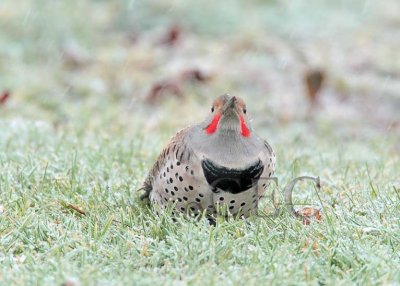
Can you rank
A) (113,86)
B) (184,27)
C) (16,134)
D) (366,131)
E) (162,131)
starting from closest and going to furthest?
(16,134)
(162,131)
(366,131)
(113,86)
(184,27)

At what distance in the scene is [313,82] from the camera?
9.21 metres

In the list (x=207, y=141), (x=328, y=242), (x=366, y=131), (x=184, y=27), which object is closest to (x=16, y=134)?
(x=207, y=141)

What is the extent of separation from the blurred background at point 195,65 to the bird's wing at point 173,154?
7.64 ft

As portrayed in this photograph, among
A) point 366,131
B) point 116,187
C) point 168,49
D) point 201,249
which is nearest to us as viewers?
point 201,249

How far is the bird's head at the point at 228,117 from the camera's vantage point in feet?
12.7

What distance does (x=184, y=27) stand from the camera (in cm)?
1169

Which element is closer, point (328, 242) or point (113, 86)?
point (328, 242)

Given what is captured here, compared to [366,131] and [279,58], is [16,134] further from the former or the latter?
[279,58]

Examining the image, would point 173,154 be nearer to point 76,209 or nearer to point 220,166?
point 220,166

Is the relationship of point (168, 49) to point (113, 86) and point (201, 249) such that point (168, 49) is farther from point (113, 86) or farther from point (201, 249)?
point (201, 249)

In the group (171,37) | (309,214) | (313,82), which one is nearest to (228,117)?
(309,214)

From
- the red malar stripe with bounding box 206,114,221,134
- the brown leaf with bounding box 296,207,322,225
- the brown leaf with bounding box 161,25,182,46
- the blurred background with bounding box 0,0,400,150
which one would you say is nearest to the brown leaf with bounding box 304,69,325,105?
the blurred background with bounding box 0,0,400,150

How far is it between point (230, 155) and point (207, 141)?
14 centimetres

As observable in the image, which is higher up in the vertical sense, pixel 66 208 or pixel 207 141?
pixel 207 141
